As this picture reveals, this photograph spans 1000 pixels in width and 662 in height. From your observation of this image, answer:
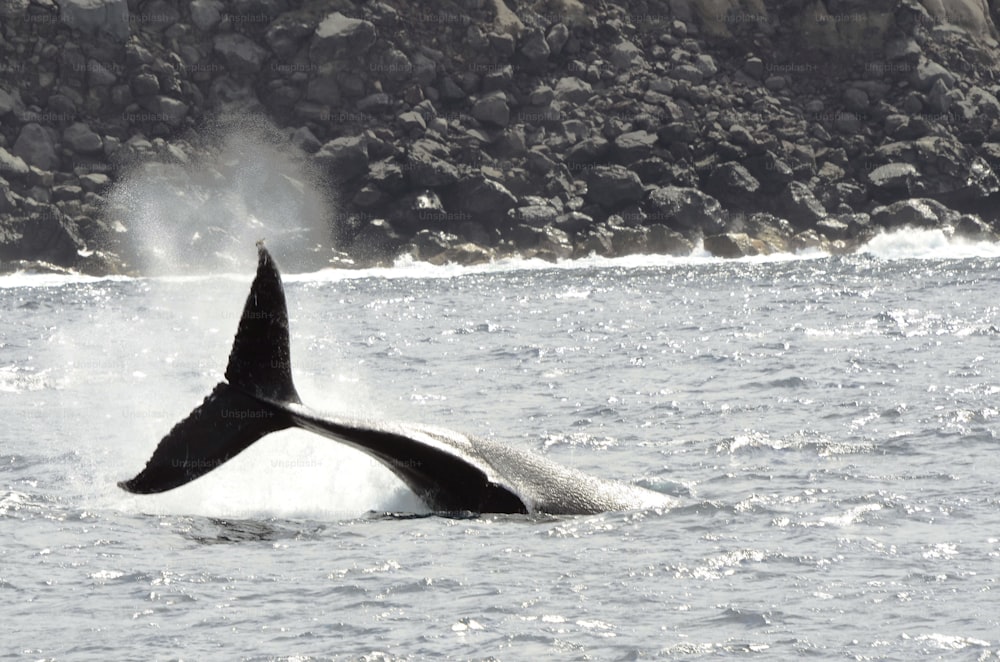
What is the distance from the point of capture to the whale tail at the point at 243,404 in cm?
1251

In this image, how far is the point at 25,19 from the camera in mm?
81250

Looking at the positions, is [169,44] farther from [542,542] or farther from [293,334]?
[542,542]

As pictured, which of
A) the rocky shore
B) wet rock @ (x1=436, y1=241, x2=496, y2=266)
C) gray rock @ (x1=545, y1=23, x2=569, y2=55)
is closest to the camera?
wet rock @ (x1=436, y1=241, x2=496, y2=266)

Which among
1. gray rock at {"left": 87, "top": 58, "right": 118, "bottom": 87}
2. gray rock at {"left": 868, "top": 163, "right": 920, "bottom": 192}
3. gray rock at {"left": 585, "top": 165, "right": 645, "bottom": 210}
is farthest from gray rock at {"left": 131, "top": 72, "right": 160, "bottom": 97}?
gray rock at {"left": 868, "top": 163, "right": 920, "bottom": 192}

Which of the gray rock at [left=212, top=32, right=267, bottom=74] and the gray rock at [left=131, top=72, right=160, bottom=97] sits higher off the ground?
the gray rock at [left=212, top=32, right=267, bottom=74]

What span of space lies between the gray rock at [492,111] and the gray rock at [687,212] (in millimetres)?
10554

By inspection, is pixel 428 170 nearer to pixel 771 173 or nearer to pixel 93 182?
pixel 93 182

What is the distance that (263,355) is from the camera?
12891 mm

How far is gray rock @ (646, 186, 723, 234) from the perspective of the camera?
253 feet

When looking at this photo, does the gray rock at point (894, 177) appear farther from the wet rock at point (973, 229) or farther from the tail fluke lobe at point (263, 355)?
the tail fluke lobe at point (263, 355)

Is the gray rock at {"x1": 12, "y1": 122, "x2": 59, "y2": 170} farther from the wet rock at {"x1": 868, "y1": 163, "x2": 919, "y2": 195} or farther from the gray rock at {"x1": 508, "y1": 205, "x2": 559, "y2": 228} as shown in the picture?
the wet rock at {"x1": 868, "y1": 163, "x2": 919, "y2": 195}

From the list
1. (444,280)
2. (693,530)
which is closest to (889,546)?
(693,530)

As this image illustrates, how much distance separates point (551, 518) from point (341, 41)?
2858 inches

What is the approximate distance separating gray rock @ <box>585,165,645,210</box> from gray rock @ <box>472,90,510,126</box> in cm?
703
